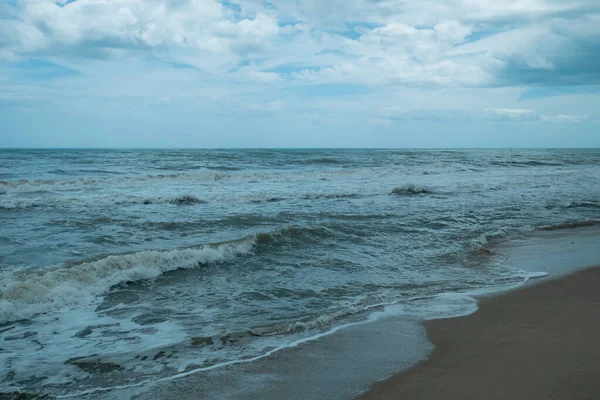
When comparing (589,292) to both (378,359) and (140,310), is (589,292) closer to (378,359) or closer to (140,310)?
(378,359)

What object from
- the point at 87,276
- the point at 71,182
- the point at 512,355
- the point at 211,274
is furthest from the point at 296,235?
the point at 71,182

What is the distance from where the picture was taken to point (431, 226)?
11.2 m

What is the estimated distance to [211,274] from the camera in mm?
7156

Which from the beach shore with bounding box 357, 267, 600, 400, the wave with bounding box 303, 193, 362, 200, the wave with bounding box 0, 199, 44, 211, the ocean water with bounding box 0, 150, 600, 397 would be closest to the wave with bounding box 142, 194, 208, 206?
the ocean water with bounding box 0, 150, 600, 397

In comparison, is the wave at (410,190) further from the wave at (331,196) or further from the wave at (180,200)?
the wave at (180,200)

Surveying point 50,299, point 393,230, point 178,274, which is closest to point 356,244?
point 393,230

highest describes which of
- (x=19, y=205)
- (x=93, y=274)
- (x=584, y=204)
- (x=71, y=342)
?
(x=584, y=204)

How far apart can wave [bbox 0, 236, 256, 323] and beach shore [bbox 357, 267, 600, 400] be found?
163 inches

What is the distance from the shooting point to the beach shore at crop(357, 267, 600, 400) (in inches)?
130

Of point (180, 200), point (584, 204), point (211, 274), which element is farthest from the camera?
point (180, 200)

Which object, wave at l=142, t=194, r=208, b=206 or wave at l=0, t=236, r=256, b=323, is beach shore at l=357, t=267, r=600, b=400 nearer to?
wave at l=0, t=236, r=256, b=323

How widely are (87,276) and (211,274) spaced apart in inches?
69.9

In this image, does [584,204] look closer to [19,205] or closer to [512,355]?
[512,355]

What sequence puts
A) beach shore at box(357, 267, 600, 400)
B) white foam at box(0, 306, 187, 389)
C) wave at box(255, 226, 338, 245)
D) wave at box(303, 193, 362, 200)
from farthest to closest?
wave at box(303, 193, 362, 200), wave at box(255, 226, 338, 245), white foam at box(0, 306, 187, 389), beach shore at box(357, 267, 600, 400)
